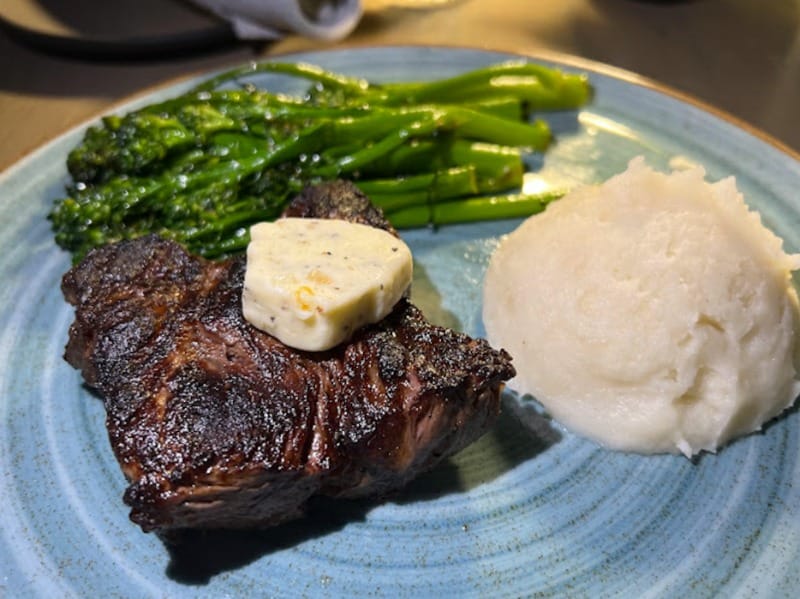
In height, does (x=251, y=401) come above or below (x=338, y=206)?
below

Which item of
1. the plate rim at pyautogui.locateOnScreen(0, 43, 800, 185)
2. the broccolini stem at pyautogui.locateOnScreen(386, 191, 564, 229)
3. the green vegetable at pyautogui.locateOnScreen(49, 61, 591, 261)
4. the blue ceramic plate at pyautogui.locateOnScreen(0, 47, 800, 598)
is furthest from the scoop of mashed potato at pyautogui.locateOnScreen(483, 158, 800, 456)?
the plate rim at pyautogui.locateOnScreen(0, 43, 800, 185)

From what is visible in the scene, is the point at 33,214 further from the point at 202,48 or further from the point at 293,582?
the point at 202,48

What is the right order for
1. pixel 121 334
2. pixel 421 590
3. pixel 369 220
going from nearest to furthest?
pixel 421 590 → pixel 121 334 → pixel 369 220

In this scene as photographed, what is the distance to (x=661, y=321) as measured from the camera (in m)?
3.24

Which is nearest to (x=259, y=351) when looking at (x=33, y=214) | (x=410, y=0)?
(x=33, y=214)

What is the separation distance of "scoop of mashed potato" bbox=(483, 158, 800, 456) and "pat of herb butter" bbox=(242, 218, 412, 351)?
83cm

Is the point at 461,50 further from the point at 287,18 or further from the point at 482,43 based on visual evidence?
the point at 482,43

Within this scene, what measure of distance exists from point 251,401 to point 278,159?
1.98 m

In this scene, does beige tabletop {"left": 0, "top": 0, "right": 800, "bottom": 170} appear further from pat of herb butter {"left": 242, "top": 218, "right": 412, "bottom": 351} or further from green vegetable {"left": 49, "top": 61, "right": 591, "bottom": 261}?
pat of herb butter {"left": 242, "top": 218, "right": 412, "bottom": 351}

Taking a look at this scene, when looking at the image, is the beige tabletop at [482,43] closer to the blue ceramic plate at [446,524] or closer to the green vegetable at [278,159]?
the green vegetable at [278,159]

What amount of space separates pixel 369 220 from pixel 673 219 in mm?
1460

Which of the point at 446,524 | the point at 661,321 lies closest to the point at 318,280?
the point at 446,524

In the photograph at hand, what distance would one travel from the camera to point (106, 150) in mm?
4316

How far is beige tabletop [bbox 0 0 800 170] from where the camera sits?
663 cm
